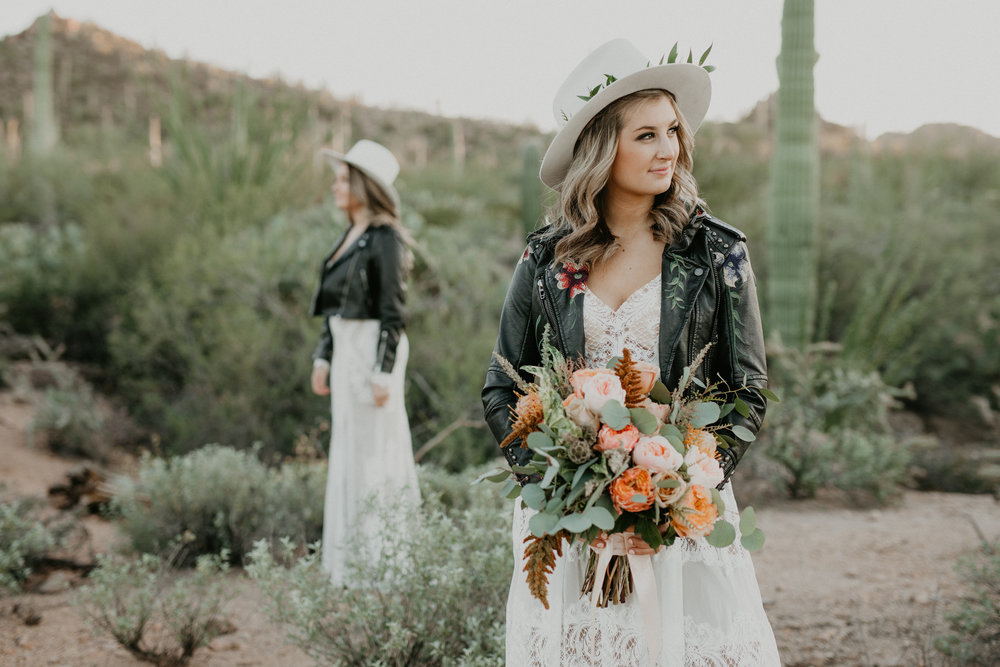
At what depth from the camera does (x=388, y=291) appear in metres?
4.75

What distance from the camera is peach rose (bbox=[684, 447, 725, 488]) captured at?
1890 millimetres

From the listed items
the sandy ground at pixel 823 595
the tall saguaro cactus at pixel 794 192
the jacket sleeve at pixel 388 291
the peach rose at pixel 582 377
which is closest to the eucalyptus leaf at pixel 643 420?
the peach rose at pixel 582 377

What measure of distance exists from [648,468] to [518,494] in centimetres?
40

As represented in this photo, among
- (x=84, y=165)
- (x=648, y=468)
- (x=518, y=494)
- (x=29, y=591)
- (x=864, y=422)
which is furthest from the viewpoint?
(x=84, y=165)

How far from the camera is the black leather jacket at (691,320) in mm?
2172

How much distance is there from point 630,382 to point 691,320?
36 centimetres

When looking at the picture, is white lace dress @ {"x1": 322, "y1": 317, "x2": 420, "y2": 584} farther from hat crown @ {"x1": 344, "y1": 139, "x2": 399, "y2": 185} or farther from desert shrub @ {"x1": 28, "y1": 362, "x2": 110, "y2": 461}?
desert shrub @ {"x1": 28, "y1": 362, "x2": 110, "y2": 461}

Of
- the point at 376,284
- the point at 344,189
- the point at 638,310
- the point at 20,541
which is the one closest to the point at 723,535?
the point at 638,310

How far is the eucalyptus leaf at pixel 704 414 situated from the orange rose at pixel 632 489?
19cm

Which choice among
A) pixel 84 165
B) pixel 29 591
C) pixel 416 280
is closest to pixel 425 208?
pixel 416 280

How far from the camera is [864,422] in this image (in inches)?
299

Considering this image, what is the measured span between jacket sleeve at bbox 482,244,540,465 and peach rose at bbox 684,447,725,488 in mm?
564

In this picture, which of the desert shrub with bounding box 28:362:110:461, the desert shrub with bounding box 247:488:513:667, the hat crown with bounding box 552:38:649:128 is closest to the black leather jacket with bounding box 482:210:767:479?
the hat crown with bounding box 552:38:649:128

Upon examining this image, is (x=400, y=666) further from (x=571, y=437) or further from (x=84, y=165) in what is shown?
(x=84, y=165)
